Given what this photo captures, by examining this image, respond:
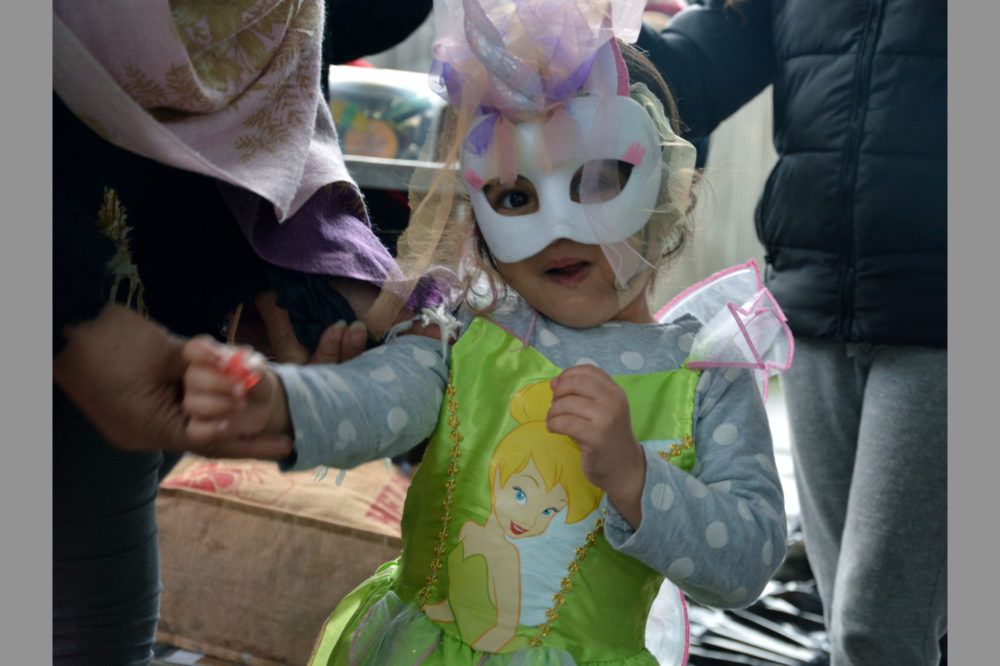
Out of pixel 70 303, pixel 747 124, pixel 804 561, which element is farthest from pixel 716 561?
pixel 747 124

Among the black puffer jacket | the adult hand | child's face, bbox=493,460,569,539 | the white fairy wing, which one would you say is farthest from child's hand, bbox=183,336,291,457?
the black puffer jacket

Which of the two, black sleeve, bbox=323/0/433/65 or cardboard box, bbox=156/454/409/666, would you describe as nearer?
black sleeve, bbox=323/0/433/65

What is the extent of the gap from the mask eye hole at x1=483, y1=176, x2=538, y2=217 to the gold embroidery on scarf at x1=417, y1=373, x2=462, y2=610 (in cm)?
16

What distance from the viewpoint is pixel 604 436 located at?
76 cm

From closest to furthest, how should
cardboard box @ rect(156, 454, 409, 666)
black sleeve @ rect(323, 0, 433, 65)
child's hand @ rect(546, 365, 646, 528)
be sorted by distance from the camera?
child's hand @ rect(546, 365, 646, 528), black sleeve @ rect(323, 0, 433, 65), cardboard box @ rect(156, 454, 409, 666)

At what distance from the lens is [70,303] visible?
64 centimetres

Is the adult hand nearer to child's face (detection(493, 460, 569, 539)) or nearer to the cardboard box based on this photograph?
child's face (detection(493, 460, 569, 539))

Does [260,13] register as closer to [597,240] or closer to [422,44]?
[597,240]

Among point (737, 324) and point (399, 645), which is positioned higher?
point (737, 324)

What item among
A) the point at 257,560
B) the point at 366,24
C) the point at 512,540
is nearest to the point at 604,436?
the point at 512,540

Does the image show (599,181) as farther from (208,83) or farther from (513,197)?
(208,83)

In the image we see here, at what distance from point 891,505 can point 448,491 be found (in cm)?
66

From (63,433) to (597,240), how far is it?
0.53 meters

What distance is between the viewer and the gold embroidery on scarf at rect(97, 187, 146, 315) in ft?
2.52
